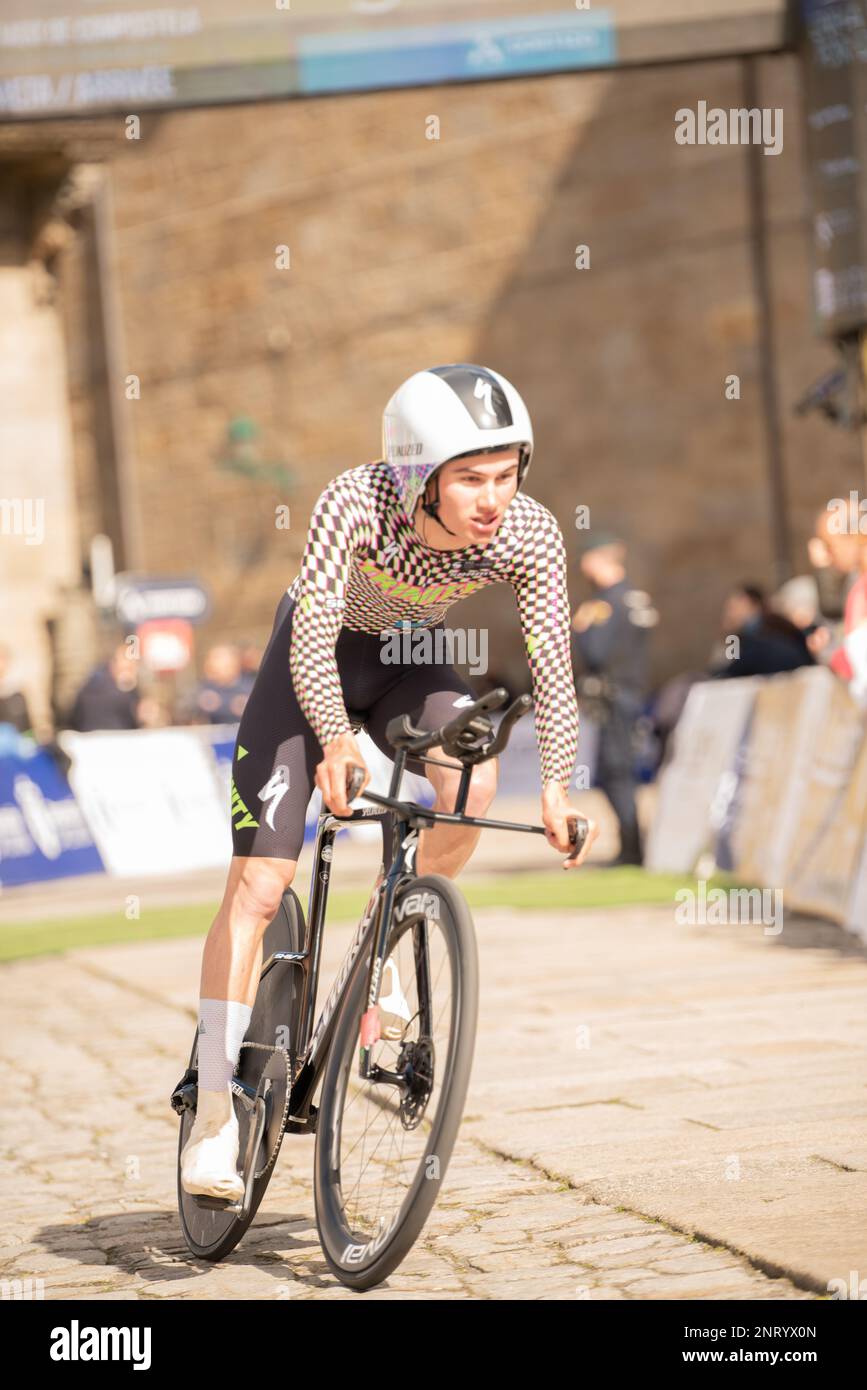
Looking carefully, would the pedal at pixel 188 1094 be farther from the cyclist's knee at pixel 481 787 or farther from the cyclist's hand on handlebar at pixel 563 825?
the cyclist's hand on handlebar at pixel 563 825

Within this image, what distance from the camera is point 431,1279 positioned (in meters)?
4.30

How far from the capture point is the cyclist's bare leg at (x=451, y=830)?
4.51 meters

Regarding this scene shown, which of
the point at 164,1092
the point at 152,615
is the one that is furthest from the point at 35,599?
the point at 164,1092

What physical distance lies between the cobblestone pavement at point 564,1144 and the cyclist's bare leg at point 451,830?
84 centimetres

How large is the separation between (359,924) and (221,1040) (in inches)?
20.5

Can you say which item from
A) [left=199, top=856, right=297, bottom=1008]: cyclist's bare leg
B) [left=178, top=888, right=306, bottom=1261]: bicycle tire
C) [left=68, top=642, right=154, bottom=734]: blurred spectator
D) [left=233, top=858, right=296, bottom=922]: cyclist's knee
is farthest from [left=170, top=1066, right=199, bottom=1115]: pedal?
[left=68, top=642, right=154, bottom=734]: blurred spectator

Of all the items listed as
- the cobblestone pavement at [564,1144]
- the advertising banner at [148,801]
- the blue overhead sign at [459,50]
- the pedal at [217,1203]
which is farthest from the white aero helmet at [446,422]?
the advertising banner at [148,801]

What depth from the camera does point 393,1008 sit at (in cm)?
419

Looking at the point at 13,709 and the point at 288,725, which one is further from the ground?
the point at 288,725

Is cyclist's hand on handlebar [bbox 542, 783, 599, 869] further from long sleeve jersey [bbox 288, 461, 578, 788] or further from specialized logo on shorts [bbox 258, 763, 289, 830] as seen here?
specialized logo on shorts [bbox 258, 763, 289, 830]

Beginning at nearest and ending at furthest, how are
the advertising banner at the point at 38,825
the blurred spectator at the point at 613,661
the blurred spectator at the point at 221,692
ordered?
1. the blurred spectator at the point at 613,661
2. the advertising banner at the point at 38,825
3. the blurred spectator at the point at 221,692

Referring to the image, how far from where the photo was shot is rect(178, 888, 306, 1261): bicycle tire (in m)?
4.59

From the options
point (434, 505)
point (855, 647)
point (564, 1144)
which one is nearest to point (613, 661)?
point (855, 647)

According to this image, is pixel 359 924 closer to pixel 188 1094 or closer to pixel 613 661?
pixel 188 1094
